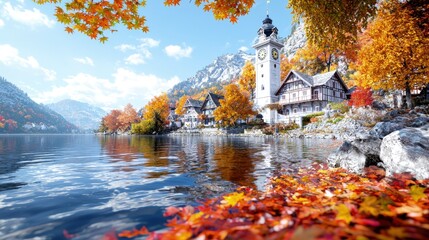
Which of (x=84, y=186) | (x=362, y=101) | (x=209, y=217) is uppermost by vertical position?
(x=362, y=101)

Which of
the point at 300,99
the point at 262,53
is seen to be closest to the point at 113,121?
the point at 262,53

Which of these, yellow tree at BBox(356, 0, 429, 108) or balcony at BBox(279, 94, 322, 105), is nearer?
yellow tree at BBox(356, 0, 429, 108)

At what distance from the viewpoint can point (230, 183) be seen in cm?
648

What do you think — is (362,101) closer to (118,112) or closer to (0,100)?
(118,112)

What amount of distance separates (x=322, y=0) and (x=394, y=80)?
1885cm

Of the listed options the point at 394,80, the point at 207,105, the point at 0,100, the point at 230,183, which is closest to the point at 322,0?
the point at 230,183

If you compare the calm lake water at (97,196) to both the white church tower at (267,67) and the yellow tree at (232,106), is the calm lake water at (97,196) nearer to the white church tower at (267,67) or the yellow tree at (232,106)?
the yellow tree at (232,106)

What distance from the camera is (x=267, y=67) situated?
5778 cm

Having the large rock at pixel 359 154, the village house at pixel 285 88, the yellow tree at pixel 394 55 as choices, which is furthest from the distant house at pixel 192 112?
the large rock at pixel 359 154

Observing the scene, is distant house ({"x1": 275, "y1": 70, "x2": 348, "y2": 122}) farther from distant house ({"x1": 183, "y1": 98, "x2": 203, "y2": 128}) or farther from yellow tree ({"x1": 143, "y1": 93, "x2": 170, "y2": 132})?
yellow tree ({"x1": 143, "y1": 93, "x2": 170, "y2": 132})

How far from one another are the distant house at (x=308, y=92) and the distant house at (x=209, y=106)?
69.0 ft

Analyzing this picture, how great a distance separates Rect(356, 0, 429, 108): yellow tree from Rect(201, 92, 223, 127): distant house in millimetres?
47586

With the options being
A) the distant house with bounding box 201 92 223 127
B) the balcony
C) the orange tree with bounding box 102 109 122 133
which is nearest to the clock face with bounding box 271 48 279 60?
the balcony

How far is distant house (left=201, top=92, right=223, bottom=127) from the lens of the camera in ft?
226
